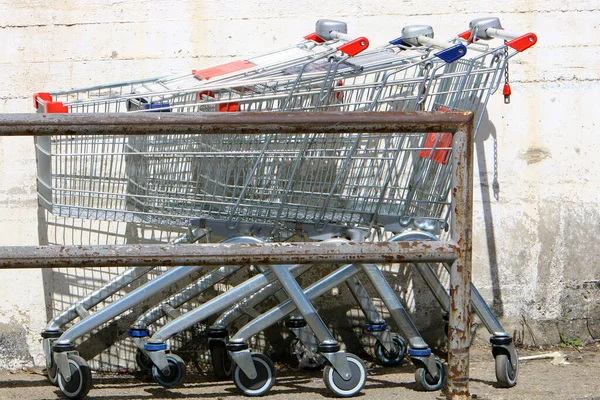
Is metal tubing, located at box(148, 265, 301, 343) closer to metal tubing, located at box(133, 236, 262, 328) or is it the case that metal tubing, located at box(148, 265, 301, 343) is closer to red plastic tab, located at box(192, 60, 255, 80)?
metal tubing, located at box(133, 236, 262, 328)

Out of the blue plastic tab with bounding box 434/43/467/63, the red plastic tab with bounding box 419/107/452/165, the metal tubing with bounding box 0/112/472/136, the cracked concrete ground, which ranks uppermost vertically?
the blue plastic tab with bounding box 434/43/467/63

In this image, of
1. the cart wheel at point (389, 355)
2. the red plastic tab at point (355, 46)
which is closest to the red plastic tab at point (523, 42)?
the red plastic tab at point (355, 46)

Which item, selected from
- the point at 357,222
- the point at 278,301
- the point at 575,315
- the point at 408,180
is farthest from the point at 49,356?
the point at 575,315

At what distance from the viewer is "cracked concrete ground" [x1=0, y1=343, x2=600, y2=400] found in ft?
13.0

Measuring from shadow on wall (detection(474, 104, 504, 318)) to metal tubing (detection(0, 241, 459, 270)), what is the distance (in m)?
2.10

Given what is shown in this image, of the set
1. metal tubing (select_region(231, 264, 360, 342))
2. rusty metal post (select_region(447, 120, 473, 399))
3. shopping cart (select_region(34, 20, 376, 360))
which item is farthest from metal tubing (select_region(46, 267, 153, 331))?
rusty metal post (select_region(447, 120, 473, 399))

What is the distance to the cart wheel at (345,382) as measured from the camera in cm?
388

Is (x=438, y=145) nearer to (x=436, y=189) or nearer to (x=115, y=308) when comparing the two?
(x=436, y=189)

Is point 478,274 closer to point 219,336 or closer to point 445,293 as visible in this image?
point 445,293

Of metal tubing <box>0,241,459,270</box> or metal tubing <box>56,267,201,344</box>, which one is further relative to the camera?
metal tubing <box>56,267,201,344</box>

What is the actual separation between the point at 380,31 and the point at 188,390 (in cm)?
203

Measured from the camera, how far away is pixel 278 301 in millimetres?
4652

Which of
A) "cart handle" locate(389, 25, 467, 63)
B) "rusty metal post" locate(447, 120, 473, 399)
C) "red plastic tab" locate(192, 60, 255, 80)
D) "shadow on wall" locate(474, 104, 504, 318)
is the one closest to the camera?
"rusty metal post" locate(447, 120, 473, 399)

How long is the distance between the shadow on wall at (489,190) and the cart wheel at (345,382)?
3.80ft
